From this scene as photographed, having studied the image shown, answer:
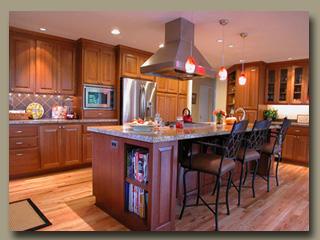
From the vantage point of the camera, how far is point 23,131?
11.0 ft

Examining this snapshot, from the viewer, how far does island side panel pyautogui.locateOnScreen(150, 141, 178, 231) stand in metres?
1.80

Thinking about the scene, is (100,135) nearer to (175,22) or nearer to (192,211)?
(192,211)

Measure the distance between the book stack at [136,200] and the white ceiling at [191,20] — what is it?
219cm

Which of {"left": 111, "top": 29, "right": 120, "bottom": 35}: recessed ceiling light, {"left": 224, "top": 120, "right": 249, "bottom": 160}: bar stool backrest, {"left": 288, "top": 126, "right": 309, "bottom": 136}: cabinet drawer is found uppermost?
{"left": 111, "top": 29, "right": 120, "bottom": 35}: recessed ceiling light

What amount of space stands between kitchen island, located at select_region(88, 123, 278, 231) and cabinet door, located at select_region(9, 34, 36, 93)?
2.13m

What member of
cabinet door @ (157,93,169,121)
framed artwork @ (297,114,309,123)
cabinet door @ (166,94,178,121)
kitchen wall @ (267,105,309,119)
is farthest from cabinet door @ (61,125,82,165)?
framed artwork @ (297,114,309,123)

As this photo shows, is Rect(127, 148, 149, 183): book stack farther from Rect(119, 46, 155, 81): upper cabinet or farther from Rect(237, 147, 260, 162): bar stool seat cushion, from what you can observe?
Rect(119, 46, 155, 81): upper cabinet

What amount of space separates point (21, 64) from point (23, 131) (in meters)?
1.15

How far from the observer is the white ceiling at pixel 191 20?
113 inches

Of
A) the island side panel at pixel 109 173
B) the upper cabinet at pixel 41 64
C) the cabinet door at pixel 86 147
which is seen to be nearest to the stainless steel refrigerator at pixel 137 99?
the cabinet door at pixel 86 147

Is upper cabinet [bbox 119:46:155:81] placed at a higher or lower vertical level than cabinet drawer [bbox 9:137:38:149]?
higher

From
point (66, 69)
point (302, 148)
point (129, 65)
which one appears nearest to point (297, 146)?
point (302, 148)

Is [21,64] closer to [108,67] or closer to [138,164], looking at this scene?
[108,67]

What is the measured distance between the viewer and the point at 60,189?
9.79ft
